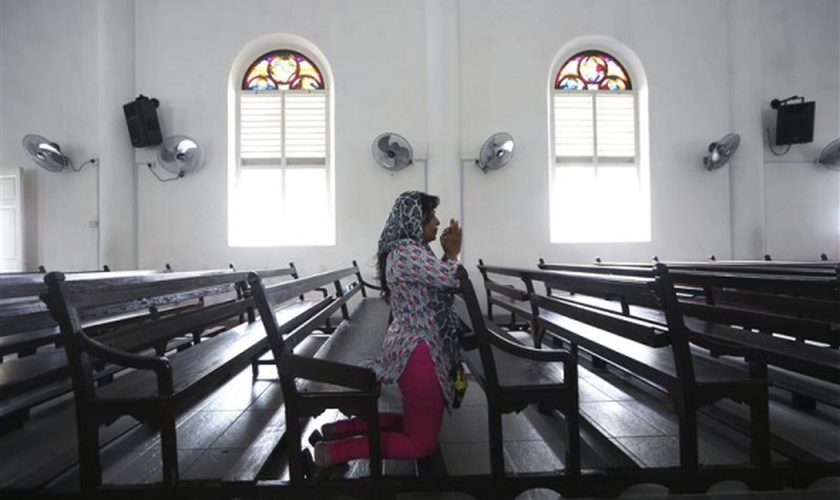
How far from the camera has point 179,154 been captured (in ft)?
19.5

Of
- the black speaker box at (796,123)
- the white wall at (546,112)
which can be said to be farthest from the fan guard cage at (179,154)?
the black speaker box at (796,123)

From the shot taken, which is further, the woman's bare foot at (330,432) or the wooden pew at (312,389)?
the woman's bare foot at (330,432)

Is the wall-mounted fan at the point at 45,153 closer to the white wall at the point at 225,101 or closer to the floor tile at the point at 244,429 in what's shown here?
the white wall at the point at 225,101

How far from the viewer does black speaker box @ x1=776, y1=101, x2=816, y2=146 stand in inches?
250

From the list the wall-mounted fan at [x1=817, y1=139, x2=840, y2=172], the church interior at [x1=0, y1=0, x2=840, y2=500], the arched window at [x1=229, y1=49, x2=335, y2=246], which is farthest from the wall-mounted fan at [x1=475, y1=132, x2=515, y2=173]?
the wall-mounted fan at [x1=817, y1=139, x2=840, y2=172]

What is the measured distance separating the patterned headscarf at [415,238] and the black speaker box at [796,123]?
7.54m

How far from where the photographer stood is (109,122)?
19.4 ft

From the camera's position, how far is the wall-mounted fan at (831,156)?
6480mm

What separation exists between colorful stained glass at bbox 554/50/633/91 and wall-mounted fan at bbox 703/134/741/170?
1.61 meters

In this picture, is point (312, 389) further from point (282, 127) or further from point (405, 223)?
point (282, 127)

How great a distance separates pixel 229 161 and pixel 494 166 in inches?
157

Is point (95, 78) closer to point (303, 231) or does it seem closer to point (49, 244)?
point (49, 244)

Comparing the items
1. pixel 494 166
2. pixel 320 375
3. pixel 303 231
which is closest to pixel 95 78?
pixel 303 231

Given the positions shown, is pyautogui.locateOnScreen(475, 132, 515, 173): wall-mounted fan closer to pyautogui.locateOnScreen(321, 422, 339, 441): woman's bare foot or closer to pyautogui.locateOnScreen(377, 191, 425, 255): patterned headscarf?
pyautogui.locateOnScreen(377, 191, 425, 255): patterned headscarf
